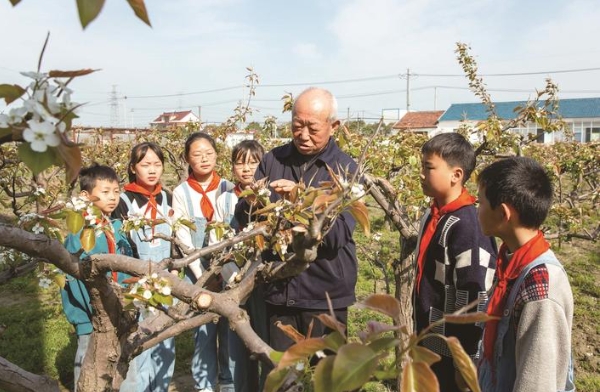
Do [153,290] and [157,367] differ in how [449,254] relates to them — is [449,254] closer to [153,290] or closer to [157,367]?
[153,290]

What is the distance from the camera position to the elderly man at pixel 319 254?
2.25 m

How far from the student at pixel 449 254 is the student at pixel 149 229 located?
149 centimetres

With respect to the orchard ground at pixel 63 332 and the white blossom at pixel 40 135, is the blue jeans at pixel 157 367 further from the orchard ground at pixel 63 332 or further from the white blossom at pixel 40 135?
the white blossom at pixel 40 135

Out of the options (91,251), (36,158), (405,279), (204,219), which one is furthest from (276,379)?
(204,219)

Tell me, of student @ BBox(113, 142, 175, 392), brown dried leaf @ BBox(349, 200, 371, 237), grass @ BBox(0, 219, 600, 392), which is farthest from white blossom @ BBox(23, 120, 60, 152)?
grass @ BBox(0, 219, 600, 392)

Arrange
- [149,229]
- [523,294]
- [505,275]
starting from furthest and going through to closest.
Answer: [149,229], [505,275], [523,294]

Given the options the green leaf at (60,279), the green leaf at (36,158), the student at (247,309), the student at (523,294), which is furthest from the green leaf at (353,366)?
the student at (247,309)

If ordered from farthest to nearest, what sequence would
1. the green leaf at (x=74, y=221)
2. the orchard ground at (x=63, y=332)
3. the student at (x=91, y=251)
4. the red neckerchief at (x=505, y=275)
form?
the orchard ground at (x=63, y=332), the student at (x=91, y=251), the red neckerchief at (x=505, y=275), the green leaf at (x=74, y=221)

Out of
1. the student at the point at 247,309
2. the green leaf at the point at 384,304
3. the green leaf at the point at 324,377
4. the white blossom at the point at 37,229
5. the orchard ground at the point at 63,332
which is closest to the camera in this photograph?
the green leaf at the point at 324,377

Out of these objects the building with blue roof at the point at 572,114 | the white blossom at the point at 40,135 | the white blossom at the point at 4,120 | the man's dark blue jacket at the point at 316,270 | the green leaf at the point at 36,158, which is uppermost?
the building with blue roof at the point at 572,114

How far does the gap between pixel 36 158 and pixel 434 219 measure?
6.01ft

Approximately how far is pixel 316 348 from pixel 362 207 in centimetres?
53

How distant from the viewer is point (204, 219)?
3.06 metres

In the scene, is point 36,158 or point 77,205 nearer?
point 36,158
